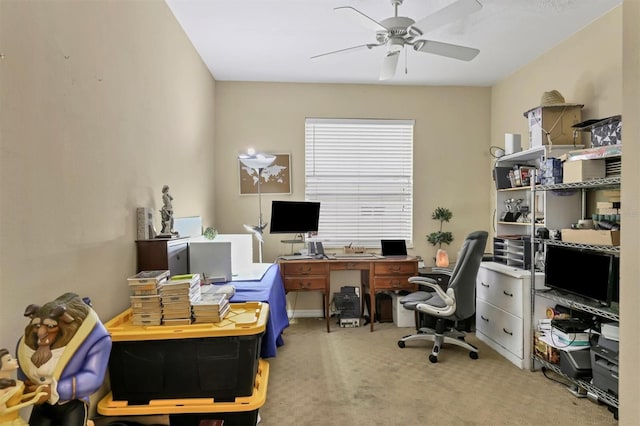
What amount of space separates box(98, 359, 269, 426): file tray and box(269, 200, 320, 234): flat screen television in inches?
85.5

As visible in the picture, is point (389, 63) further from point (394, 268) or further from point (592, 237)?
point (394, 268)

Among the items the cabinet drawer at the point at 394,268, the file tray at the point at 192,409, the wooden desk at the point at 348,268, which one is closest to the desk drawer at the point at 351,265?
the wooden desk at the point at 348,268

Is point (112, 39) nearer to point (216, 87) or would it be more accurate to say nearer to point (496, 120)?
point (216, 87)

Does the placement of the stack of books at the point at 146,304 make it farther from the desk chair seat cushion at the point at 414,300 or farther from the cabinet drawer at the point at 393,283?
the cabinet drawer at the point at 393,283

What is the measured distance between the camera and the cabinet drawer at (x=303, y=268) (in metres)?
3.75

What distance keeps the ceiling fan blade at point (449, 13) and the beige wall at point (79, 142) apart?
1.72 meters

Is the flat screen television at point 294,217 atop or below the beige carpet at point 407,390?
atop

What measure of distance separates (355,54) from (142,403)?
315 centimetres

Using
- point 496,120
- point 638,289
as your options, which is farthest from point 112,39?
point 496,120

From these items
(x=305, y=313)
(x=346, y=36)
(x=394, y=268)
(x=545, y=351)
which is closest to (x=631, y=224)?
(x=545, y=351)

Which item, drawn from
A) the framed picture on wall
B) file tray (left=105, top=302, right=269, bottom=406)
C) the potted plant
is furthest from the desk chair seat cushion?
file tray (left=105, top=302, right=269, bottom=406)

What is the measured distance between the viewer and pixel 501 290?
3195 mm

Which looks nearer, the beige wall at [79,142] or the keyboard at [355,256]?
the beige wall at [79,142]

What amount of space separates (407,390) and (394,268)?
1.43 m
